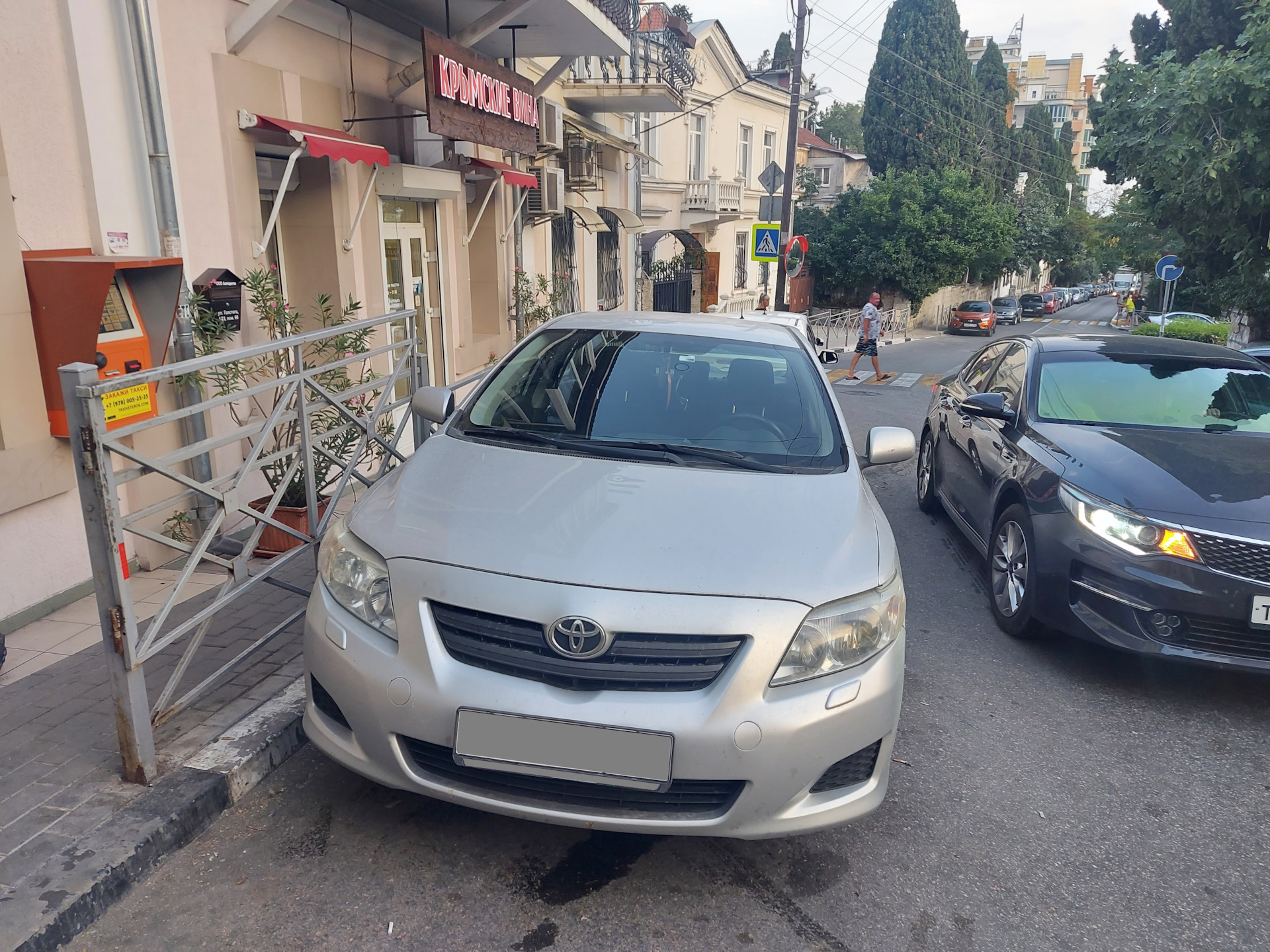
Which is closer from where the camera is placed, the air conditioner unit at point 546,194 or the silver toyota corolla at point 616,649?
the silver toyota corolla at point 616,649

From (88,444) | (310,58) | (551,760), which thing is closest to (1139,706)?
(551,760)

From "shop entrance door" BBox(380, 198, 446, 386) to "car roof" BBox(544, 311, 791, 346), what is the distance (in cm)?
428

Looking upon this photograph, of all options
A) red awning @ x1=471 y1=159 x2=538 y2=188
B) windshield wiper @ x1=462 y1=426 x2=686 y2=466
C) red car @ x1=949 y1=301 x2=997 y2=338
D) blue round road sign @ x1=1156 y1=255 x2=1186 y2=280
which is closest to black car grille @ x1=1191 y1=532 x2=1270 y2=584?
windshield wiper @ x1=462 y1=426 x2=686 y2=466

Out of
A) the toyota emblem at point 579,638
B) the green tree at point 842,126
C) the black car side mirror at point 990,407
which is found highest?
the green tree at point 842,126

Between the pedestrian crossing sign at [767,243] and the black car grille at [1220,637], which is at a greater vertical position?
the pedestrian crossing sign at [767,243]

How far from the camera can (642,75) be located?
18.5 meters

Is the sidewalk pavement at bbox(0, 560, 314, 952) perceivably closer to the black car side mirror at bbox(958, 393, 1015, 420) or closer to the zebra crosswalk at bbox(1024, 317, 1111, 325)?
the black car side mirror at bbox(958, 393, 1015, 420)

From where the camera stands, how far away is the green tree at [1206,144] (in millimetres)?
10688

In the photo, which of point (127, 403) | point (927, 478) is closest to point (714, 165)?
point (927, 478)

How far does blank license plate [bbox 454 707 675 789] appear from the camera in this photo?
2516mm

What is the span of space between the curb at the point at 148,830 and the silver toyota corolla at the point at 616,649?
532mm

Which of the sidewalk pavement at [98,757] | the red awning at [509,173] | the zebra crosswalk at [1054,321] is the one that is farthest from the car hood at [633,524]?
the zebra crosswalk at [1054,321]

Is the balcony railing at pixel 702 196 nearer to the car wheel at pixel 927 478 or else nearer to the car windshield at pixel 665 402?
the car wheel at pixel 927 478

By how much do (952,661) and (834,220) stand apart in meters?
34.6
